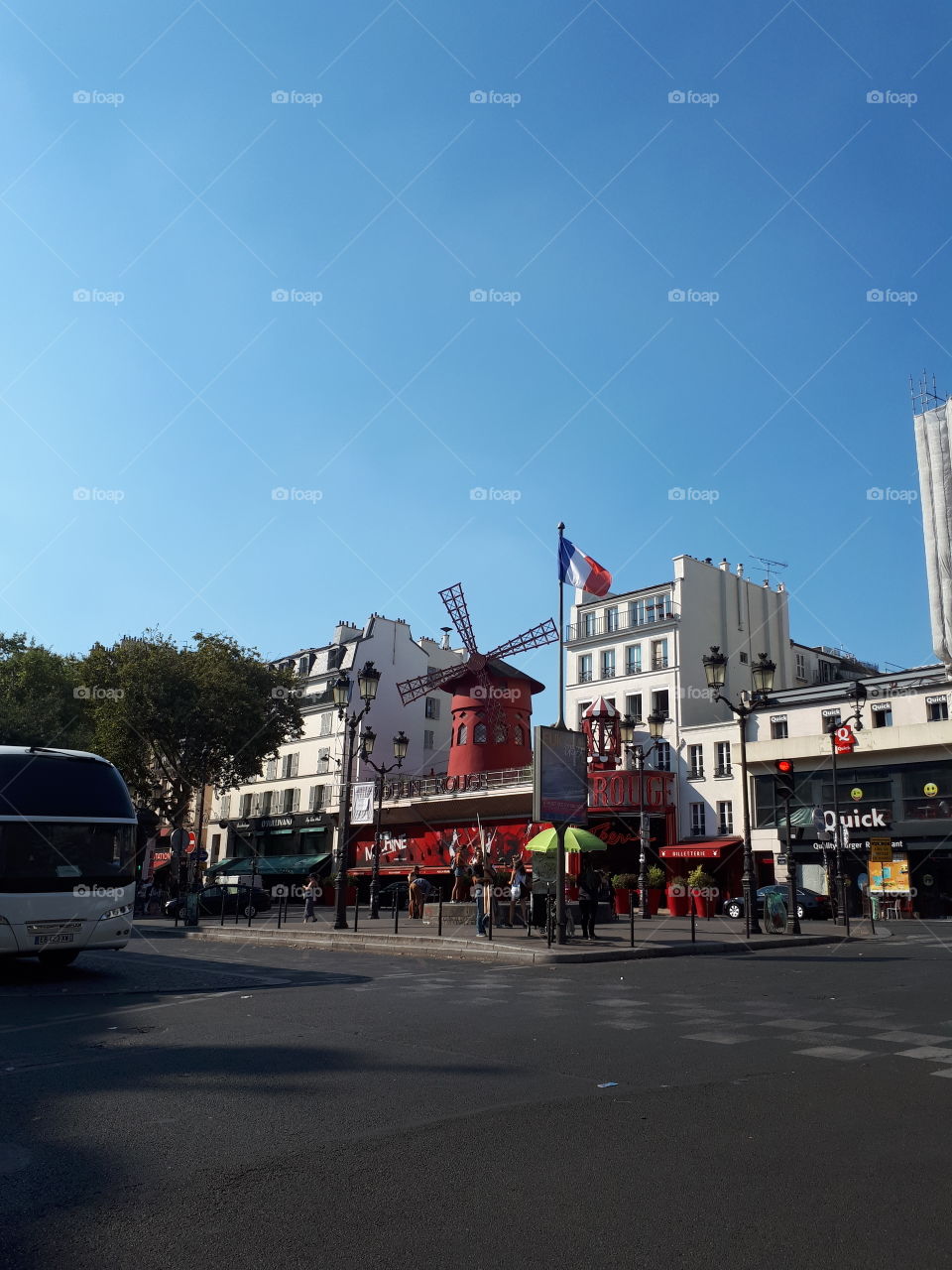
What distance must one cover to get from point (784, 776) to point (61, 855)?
14880 mm

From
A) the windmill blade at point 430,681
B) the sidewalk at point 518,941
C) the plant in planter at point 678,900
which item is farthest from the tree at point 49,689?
the plant in planter at point 678,900

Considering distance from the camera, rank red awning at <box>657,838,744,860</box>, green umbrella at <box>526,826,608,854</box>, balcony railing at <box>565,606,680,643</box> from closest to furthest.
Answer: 1. green umbrella at <box>526,826,608,854</box>
2. red awning at <box>657,838,744,860</box>
3. balcony railing at <box>565,606,680,643</box>

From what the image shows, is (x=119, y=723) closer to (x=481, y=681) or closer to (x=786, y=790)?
(x=481, y=681)

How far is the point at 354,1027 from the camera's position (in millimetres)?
8703

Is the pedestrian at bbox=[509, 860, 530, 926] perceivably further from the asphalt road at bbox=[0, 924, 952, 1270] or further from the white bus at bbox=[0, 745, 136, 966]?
the asphalt road at bbox=[0, 924, 952, 1270]

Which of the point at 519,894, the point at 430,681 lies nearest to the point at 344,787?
the point at 519,894

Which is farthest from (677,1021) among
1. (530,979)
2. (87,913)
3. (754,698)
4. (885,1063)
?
(754,698)

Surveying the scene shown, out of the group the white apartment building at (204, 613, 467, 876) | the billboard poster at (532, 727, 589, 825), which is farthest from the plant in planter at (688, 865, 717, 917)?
the white apartment building at (204, 613, 467, 876)

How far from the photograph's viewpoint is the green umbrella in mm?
21031

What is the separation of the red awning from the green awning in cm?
1899

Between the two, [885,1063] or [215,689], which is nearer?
[885,1063]

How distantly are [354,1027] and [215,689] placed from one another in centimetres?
3442

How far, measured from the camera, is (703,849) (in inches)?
1565

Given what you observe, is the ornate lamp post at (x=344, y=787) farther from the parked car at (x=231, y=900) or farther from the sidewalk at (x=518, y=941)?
the parked car at (x=231, y=900)
